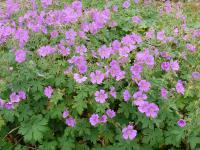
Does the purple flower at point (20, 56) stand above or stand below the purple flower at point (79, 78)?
above

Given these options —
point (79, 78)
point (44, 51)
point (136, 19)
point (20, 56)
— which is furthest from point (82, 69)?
point (136, 19)

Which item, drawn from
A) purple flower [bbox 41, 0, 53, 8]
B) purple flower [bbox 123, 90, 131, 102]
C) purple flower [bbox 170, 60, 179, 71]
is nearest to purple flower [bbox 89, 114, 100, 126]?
purple flower [bbox 123, 90, 131, 102]

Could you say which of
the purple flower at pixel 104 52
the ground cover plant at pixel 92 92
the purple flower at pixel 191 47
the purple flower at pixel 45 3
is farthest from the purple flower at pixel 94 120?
the purple flower at pixel 45 3

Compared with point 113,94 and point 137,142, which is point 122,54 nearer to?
point 113,94

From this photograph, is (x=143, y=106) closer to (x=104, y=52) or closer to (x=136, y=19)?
(x=104, y=52)

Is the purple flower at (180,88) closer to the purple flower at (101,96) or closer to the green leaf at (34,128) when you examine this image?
the purple flower at (101,96)

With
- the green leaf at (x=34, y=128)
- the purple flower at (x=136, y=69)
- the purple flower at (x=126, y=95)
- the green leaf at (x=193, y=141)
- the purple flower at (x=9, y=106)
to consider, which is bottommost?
the green leaf at (x=193, y=141)

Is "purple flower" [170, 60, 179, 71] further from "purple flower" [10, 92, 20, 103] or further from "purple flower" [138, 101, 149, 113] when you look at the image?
"purple flower" [10, 92, 20, 103]
